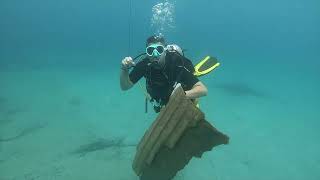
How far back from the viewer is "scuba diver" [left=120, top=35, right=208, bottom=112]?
14.7ft

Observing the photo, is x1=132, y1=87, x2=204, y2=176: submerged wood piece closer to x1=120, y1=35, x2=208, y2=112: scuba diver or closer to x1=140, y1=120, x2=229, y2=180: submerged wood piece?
x1=140, y1=120, x2=229, y2=180: submerged wood piece

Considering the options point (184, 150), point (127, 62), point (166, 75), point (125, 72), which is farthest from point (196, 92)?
point (125, 72)

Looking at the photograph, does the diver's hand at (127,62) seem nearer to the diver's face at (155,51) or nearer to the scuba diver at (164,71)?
the scuba diver at (164,71)

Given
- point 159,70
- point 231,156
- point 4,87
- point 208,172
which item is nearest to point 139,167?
point 159,70

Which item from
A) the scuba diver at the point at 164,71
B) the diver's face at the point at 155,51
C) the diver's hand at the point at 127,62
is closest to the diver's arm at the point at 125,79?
the scuba diver at the point at 164,71

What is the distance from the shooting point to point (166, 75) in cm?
464

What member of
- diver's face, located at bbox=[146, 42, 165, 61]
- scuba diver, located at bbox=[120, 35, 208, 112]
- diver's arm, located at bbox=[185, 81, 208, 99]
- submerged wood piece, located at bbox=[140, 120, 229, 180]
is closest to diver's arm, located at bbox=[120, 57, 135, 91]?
scuba diver, located at bbox=[120, 35, 208, 112]

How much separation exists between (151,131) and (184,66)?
3.02ft

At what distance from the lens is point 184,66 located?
14.8 ft

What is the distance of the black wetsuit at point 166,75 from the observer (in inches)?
177

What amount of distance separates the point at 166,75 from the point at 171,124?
840 millimetres

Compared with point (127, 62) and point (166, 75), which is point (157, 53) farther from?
point (127, 62)

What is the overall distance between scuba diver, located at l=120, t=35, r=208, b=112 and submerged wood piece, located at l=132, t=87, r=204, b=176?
0.31 metres

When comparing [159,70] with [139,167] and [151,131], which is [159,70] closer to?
[151,131]
